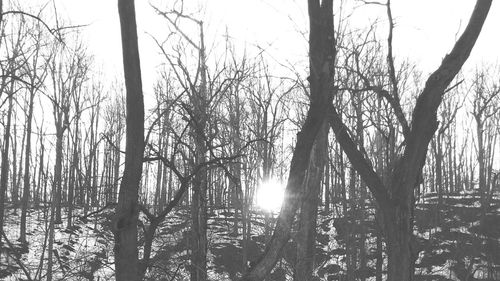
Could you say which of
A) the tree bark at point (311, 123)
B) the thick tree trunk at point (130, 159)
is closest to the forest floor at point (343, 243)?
the tree bark at point (311, 123)

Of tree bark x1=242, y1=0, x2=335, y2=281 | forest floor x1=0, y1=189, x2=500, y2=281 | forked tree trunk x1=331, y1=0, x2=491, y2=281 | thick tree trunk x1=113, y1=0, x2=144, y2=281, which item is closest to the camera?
thick tree trunk x1=113, y1=0, x2=144, y2=281

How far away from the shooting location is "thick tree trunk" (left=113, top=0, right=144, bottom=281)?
291cm

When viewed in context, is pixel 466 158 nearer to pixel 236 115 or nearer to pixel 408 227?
pixel 236 115

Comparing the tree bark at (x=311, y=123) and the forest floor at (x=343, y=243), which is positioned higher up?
A: the tree bark at (x=311, y=123)

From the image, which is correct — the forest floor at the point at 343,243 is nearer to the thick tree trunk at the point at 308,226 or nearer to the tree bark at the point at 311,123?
the thick tree trunk at the point at 308,226

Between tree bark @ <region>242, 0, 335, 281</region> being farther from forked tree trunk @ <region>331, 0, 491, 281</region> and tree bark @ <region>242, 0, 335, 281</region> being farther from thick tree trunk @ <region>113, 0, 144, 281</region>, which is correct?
forked tree trunk @ <region>331, 0, 491, 281</region>

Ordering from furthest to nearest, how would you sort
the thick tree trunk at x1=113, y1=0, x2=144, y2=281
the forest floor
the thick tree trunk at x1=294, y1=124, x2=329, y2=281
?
the forest floor → the thick tree trunk at x1=294, y1=124, x2=329, y2=281 → the thick tree trunk at x1=113, y1=0, x2=144, y2=281

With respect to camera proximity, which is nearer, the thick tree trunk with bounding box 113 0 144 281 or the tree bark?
the thick tree trunk with bounding box 113 0 144 281

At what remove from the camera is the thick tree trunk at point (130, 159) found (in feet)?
9.55

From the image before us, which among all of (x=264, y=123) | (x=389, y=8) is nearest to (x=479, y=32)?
(x=389, y=8)

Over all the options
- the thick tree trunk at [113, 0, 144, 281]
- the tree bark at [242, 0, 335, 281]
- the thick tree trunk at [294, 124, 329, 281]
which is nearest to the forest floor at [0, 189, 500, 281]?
the thick tree trunk at [294, 124, 329, 281]

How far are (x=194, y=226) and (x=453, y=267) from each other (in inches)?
558

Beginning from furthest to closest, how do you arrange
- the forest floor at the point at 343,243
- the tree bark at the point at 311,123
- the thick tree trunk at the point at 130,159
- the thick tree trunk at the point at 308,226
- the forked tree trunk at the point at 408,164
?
the forest floor at the point at 343,243 < the thick tree trunk at the point at 308,226 < the forked tree trunk at the point at 408,164 < the tree bark at the point at 311,123 < the thick tree trunk at the point at 130,159

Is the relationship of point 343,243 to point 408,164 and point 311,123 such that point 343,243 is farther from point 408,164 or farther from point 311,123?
point 311,123
